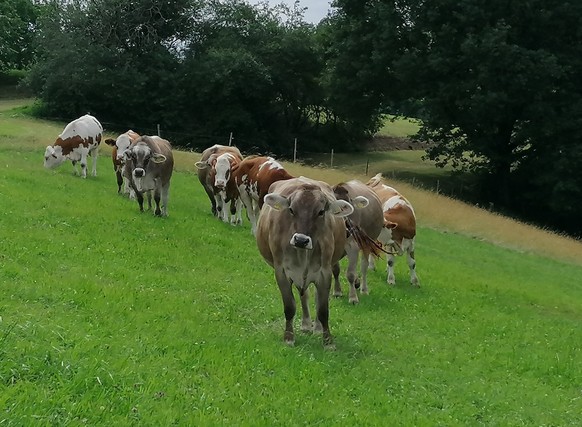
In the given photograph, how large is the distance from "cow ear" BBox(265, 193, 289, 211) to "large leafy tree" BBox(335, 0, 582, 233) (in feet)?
90.4

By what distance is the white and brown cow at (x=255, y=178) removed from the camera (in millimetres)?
15812

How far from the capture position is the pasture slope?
5.68m

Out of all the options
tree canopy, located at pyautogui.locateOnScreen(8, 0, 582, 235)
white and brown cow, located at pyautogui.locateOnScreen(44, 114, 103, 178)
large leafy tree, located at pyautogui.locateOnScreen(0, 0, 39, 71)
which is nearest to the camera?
white and brown cow, located at pyautogui.locateOnScreen(44, 114, 103, 178)

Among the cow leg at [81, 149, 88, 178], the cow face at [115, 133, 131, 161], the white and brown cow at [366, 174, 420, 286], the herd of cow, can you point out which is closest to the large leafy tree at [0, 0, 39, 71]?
the cow leg at [81, 149, 88, 178]

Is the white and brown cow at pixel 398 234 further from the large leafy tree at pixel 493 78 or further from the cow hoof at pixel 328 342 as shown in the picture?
the large leafy tree at pixel 493 78

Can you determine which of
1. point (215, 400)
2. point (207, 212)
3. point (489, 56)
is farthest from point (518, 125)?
point (215, 400)

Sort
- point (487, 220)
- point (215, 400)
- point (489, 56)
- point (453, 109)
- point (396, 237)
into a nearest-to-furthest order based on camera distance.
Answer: point (215, 400), point (396, 237), point (487, 220), point (489, 56), point (453, 109)

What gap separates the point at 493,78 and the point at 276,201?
28.5m

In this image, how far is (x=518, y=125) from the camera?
3853cm

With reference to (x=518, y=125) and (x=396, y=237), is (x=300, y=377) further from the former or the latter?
(x=518, y=125)

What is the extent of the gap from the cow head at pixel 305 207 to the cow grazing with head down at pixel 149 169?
8743 mm

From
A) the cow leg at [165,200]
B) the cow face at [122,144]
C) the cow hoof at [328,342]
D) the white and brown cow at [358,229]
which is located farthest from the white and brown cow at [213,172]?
the cow hoof at [328,342]

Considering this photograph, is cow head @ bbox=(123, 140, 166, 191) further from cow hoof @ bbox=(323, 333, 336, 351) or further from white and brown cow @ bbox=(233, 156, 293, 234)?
cow hoof @ bbox=(323, 333, 336, 351)

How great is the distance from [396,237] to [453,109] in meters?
25.8
